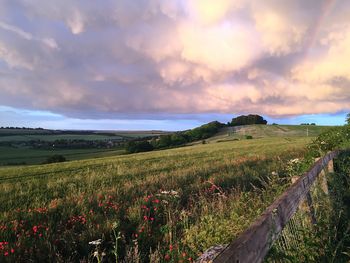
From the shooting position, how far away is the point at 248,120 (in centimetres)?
12431

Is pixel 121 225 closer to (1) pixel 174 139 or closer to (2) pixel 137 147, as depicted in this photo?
(2) pixel 137 147

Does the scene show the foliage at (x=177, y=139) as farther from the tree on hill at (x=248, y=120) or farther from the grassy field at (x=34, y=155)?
the tree on hill at (x=248, y=120)

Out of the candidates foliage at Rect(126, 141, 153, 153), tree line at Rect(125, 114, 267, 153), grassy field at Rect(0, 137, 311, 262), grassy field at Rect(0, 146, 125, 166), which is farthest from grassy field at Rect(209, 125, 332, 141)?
grassy field at Rect(0, 137, 311, 262)

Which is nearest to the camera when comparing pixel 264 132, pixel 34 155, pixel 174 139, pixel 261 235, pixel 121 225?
pixel 261 235

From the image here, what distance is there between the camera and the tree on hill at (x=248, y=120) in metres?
123

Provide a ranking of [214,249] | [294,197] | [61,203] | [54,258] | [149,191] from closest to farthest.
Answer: [214,249], [294,197], [54,258], [61,203], [149,191]

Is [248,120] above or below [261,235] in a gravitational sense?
above

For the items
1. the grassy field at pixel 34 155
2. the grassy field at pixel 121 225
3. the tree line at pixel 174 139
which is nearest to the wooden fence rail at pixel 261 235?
the grassy field at pixel 121 225

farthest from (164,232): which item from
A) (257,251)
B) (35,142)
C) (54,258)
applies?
(35,142)

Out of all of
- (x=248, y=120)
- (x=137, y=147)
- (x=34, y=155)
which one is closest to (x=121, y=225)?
(x=137, y=147)

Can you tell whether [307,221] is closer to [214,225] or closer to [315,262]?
[315,262]

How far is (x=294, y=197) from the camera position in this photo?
343cm

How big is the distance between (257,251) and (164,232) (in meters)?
3.64

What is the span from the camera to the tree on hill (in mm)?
123375
